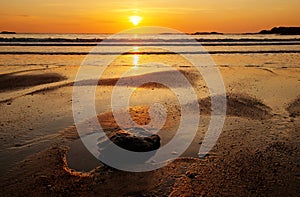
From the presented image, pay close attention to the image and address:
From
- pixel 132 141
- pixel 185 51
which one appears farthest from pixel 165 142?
pixel 185 51

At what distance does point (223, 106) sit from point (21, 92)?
8183mm

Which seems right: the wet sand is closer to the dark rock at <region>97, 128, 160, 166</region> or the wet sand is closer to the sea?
Result: the dark rock at <region>97, 128, 160, 166</region>

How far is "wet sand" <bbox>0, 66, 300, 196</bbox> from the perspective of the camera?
5.14 metres

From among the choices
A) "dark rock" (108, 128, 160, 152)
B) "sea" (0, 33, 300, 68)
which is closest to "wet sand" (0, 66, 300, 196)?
"dark rock" (108, 128, 160, 152)

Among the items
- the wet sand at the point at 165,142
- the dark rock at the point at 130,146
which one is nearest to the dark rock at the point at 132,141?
the dark rock at the point at 130,146

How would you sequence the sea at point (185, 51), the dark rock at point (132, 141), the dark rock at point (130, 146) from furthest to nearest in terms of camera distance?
the sea at point (185, 51)
the dark rock at point (132, 141)
the dark rock at point (130, 146)

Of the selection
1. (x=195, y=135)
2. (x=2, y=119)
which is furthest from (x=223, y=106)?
(x=2, y=119)

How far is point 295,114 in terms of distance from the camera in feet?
30.3

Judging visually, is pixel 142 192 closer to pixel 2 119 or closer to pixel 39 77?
pixel 2 119

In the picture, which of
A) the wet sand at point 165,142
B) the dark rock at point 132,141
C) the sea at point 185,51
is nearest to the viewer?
the wet sand at point 165,142

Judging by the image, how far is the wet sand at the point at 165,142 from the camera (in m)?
5.14

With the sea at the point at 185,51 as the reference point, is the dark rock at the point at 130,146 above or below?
below

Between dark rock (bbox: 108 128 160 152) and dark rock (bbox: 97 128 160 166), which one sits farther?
dark rock (bbox: 108 128 160 152)

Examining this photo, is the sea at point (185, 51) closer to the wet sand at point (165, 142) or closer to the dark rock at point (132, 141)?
the wet sand at point (165, 142)
